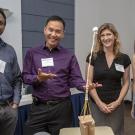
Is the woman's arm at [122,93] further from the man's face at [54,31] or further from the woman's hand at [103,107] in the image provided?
the man's face at [54,31]

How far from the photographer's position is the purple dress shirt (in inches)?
72.4

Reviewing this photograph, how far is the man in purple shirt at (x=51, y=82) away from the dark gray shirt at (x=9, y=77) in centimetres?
8

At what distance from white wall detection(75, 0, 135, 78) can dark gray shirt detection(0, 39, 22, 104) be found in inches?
98.2

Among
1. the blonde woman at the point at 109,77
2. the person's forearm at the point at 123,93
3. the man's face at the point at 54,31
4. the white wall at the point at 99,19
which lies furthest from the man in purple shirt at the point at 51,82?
the white wall at the point at 99,19

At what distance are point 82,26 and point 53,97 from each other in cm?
272

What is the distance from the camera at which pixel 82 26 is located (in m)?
4.36

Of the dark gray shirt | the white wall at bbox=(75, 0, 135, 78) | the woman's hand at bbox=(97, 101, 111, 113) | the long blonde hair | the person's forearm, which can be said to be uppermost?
the white wall at bbox=(75, 0, 135, 78)

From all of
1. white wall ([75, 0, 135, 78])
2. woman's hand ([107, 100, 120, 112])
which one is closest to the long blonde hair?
woman's hand ([107, 100, 120, 112])

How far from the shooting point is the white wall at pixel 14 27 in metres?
3.34

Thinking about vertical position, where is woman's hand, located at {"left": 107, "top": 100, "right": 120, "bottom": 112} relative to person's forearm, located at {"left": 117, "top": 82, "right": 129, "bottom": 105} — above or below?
below

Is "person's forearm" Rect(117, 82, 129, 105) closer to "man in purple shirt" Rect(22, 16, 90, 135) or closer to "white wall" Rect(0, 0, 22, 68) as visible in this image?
"man in purple shirt" Rect(22, 16, 90, 135)

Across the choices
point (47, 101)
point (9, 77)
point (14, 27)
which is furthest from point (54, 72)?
point (14, 27)

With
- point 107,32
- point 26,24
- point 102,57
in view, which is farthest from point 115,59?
point 26,24

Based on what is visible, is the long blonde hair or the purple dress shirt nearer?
the purple dress shirt
